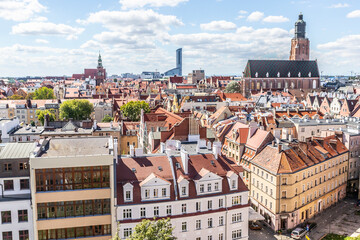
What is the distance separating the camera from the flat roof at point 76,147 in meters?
37.9

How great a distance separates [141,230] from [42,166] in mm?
13590

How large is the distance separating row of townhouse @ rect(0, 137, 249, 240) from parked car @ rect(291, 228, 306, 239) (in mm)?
13174

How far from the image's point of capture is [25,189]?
3697 centimetres

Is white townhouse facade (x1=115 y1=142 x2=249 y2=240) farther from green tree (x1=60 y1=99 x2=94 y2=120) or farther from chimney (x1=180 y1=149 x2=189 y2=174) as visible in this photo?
green tree (x1=60 y1=99 x2=94 y2=120)

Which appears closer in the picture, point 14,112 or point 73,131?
point 73,131

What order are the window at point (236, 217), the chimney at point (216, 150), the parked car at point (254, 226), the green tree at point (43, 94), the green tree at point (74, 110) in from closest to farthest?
the window at point (236, 217), the chimney at point (216, 150), the parked car at point (254, 226), the green tree at point (74, 110), the green tree at point (43, 94)

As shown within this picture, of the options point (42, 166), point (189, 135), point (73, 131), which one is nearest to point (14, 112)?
point (73, 131)

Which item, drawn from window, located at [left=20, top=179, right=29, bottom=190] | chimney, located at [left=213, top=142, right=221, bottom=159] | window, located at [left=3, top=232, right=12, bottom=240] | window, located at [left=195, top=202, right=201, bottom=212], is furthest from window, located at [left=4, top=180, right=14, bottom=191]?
chimney, located at [left=213, top=142, right=221, bottom=159]

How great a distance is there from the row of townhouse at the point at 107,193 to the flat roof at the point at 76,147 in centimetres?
10

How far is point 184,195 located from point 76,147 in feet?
45.0

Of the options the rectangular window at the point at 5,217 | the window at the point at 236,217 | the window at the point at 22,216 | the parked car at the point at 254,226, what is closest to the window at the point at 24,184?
the window at the point at 22,216

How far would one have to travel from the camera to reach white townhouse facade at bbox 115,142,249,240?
38.1 meters

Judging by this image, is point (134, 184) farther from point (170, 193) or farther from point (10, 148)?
point (10, 148)

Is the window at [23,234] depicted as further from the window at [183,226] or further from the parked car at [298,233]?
the parked car at [298,233]
